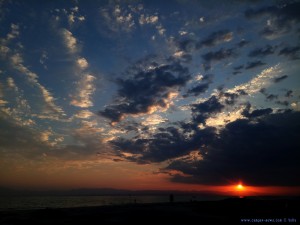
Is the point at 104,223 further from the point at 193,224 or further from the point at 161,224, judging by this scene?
the point at 193,224

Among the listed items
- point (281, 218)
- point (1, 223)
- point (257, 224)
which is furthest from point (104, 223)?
point (281, 218)

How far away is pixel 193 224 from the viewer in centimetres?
2427

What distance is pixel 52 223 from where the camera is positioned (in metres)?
25.8

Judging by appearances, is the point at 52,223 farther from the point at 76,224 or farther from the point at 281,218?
the point at 281,218

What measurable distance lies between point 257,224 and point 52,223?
2216cm

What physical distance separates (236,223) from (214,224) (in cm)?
263

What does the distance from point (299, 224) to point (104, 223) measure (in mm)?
20701

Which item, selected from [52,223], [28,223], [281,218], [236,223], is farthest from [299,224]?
[28,223]

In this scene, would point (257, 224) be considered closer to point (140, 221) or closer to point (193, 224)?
point (193, 224)

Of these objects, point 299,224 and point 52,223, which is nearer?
point 299,224

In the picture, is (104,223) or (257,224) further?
(104,223)

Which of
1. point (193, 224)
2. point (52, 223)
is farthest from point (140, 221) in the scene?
point (52, 223)

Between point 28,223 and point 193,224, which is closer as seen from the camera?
point 193,224

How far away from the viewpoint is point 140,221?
1032 inches
